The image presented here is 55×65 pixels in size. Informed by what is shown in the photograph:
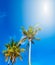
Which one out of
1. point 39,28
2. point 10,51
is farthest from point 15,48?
point 39,28

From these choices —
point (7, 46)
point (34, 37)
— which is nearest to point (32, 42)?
point (34, 37)

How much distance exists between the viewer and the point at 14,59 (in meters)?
66.0

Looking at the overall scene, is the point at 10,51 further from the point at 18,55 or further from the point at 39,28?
the point at 39,28

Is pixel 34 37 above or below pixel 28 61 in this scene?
above

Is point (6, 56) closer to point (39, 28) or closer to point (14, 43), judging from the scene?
point (14, 43)

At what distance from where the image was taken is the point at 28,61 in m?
64.1

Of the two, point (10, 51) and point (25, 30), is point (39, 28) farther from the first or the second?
point (10, 51)

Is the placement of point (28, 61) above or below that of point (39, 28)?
below

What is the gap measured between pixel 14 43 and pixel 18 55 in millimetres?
2519

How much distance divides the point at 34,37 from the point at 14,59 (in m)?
5.84

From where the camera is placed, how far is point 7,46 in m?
67.2

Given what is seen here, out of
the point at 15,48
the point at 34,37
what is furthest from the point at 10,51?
the point at 34,37

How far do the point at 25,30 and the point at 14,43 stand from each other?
12.3 feet

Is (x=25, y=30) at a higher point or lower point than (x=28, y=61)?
higher
